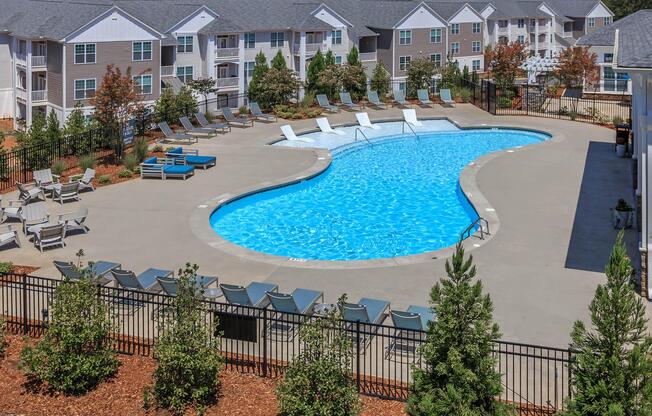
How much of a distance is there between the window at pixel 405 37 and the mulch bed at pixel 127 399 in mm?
61799

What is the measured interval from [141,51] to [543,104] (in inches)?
1073

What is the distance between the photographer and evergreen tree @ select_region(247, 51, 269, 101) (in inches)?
2120

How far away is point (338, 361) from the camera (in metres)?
13.5

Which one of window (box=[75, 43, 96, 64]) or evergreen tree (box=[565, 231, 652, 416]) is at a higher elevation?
window (box=[75, 43, 96, 64])

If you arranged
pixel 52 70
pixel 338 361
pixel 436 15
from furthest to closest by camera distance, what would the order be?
pixel 436 15
pixel 52 70
pixel 338 361

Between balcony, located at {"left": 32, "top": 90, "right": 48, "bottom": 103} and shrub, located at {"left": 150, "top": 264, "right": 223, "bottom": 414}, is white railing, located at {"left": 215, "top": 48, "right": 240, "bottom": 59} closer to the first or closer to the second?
balcony, located at {"left": 32, "top": 90, "right": 48, "bottom": 103}

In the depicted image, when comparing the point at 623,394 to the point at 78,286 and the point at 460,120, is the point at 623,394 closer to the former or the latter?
the point at 78,286

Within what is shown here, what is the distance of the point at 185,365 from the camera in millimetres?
13969

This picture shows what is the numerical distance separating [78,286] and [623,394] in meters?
9.86

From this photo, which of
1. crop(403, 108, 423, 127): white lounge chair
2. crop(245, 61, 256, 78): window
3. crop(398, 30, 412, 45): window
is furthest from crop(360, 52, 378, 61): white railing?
crop(403, 108, 423, 127): white lounge chair

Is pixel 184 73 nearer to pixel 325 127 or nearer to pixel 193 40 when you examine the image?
pixel 193 40

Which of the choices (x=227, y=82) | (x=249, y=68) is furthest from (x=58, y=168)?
(x=249, y=68)

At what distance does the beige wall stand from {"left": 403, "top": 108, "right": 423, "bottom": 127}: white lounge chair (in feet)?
57.6

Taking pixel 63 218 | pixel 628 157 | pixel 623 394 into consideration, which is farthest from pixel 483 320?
pixel 628 157
